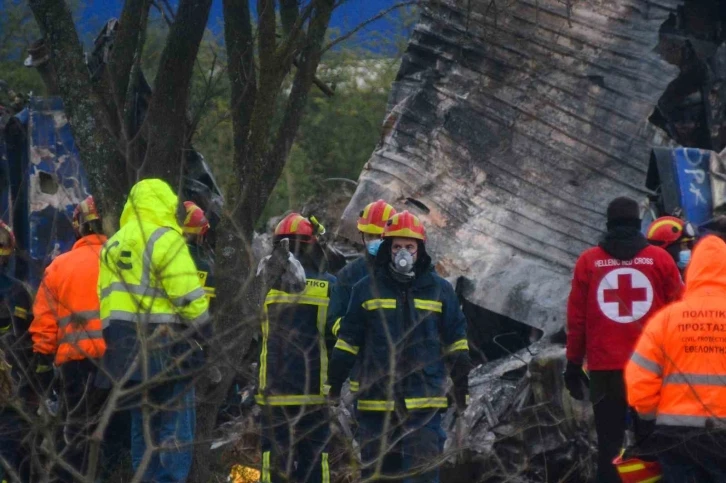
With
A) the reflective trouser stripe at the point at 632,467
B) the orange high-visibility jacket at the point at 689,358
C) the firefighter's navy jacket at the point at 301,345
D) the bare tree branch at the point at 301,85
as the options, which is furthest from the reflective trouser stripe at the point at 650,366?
the firefighter's navy jacket at the point at 301,345

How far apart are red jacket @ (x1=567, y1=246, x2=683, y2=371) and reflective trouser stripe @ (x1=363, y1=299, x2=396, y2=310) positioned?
1191mm

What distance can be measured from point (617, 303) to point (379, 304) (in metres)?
1.38

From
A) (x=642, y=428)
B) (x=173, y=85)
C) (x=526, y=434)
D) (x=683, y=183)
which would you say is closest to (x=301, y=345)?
(x=173, y=85)

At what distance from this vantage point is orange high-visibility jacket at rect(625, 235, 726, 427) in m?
4.80

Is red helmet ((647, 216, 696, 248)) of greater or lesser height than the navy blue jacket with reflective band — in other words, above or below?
above

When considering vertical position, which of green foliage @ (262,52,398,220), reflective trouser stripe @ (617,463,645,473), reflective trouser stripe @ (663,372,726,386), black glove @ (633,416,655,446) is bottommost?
reflective trouser stripe @ (617,463,645,473)

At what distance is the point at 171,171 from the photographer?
21.9 ft

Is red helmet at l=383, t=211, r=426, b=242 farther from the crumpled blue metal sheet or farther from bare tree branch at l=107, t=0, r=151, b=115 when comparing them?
the crumpled blue metal sheet

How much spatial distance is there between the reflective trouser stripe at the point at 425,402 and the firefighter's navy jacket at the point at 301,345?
2.25 ft

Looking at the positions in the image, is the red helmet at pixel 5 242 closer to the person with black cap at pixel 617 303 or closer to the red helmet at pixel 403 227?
the red helmet at pixel 403 227

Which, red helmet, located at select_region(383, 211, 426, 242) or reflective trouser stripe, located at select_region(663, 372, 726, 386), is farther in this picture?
red helmet, located at select_region(383, 211, 426, 242)

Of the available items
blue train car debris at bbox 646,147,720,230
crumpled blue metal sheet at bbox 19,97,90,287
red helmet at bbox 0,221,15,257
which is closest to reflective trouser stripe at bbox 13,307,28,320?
red helmet at bbox 0,221,15,257

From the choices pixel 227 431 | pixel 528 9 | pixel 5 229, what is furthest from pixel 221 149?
pixel 5 229

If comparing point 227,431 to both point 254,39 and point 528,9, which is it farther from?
point 528,9
